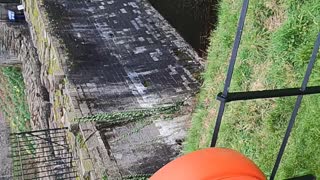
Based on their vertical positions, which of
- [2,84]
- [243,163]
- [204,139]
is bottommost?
[2,84]

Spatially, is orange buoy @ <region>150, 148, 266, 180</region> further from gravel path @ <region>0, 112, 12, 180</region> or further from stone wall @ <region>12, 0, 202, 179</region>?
gravel path @ <region>0, 112, 12, 180</region>

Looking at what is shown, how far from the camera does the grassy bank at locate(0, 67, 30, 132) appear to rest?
10.4m

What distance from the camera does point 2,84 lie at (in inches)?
441

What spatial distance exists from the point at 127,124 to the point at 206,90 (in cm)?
209

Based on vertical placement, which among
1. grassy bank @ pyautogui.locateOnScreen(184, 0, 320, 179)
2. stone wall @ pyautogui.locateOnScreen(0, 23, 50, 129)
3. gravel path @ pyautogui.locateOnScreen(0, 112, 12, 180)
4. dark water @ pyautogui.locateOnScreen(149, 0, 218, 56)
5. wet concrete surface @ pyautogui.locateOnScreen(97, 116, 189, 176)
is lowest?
gravel path @ pyautogui.locateOnScreen(0, 112, 12, 180)

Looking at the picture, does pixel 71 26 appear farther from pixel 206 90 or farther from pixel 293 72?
pixel 293 72

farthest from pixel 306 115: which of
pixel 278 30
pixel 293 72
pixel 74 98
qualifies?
pixel 74 98

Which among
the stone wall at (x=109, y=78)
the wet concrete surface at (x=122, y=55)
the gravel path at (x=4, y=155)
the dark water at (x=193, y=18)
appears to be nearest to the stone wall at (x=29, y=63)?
the stone wall at (x=109, y=78)

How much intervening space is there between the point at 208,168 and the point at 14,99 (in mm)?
10299

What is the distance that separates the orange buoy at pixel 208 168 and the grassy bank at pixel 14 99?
9.45 m

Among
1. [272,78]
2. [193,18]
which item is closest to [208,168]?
[272,78]

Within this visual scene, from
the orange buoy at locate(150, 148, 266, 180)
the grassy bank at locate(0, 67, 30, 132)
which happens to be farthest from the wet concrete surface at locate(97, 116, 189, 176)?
the grassy bank at locate(0, 67, 30, 132)

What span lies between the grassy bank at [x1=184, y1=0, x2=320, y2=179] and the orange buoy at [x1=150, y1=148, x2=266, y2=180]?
122 cm

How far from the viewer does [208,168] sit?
131 centimetres
